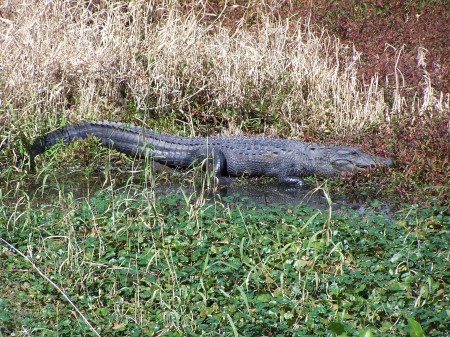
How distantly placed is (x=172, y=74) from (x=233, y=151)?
1.25m

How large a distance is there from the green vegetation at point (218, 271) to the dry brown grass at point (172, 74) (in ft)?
8.42

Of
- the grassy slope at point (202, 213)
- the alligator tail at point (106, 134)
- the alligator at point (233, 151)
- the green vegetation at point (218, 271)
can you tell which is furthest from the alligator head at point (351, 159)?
the alligator tail at point (106, 134)

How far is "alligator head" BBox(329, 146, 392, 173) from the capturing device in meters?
7.10

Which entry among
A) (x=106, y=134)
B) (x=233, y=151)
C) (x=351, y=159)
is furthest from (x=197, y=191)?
(x=351, y=159)

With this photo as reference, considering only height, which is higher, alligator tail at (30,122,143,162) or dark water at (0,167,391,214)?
alligator tail at (30,122,143,162)

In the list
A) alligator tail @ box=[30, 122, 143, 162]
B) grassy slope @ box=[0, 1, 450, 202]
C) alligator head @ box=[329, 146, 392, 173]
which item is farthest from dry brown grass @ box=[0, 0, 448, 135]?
alligator head @ box=[329, 146, 392, 173]

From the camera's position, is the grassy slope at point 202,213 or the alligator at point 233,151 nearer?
the grassy slope at point 202,213

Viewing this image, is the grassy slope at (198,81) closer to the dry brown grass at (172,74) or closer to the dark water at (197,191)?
the dry brown grass at (172,74)

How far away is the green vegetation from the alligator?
1839 mm

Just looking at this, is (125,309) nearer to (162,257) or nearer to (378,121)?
(162,257)

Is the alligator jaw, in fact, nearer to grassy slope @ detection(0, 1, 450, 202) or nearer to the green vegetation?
grassy slope @ detection(0, 1, 450, 202)

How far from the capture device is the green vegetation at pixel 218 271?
3.90 metres

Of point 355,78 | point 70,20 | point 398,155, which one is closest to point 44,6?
point 70,20

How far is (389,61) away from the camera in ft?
29.7
